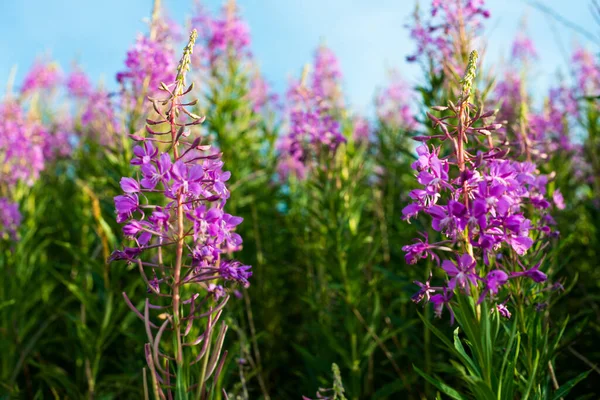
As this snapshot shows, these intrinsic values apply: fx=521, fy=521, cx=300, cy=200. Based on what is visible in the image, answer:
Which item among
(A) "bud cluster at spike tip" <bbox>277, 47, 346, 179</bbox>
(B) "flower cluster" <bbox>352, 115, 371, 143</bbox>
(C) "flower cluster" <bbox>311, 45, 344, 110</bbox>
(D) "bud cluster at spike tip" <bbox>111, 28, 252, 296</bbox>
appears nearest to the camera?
(D) "bud cluster at spike tip" <bbox>111, 28, 252, 296</bbox>

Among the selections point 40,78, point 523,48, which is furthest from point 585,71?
point 40,78

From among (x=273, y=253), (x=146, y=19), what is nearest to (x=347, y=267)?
(x=273, y=253)

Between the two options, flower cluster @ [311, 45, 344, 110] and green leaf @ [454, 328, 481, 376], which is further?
flower cluster @ [311, 45, 344, 110]

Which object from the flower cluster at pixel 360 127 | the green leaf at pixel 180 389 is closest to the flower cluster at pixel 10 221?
the green leaf at pixel 180 389

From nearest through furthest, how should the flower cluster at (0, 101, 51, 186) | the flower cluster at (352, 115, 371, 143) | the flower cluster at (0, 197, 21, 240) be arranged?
1. the flower cluster at (0, 197, 21, 240)
2. the flower cluster at (0, 101, 51, 186)
3. the flower cluster at (352, 115, 371, 143)

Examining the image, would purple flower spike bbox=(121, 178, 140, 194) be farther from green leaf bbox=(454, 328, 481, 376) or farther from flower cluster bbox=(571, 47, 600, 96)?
flower cluster bbox=(571, 47, 600, 96)

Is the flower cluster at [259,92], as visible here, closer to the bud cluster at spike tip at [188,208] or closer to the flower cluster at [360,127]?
the flower cluster at [360,127]

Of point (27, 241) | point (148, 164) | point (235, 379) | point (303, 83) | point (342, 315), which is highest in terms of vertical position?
point (303, 83)

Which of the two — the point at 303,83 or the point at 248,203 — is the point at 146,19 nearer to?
the point at 303,83

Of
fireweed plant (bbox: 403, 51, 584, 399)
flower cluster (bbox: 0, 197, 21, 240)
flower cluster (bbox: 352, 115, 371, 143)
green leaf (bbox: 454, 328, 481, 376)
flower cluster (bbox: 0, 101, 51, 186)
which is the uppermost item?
flower cluster (bbox: 352, 115, 371, 143)

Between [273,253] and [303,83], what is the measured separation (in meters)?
1.80

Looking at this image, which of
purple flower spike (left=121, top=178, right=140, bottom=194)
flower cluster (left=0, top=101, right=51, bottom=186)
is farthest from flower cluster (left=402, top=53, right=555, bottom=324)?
flower cluster (left=0, top=101, right=51, bottom=186)

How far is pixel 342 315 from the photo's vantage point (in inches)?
140

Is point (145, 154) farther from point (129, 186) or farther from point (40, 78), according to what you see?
point (40, 78)
